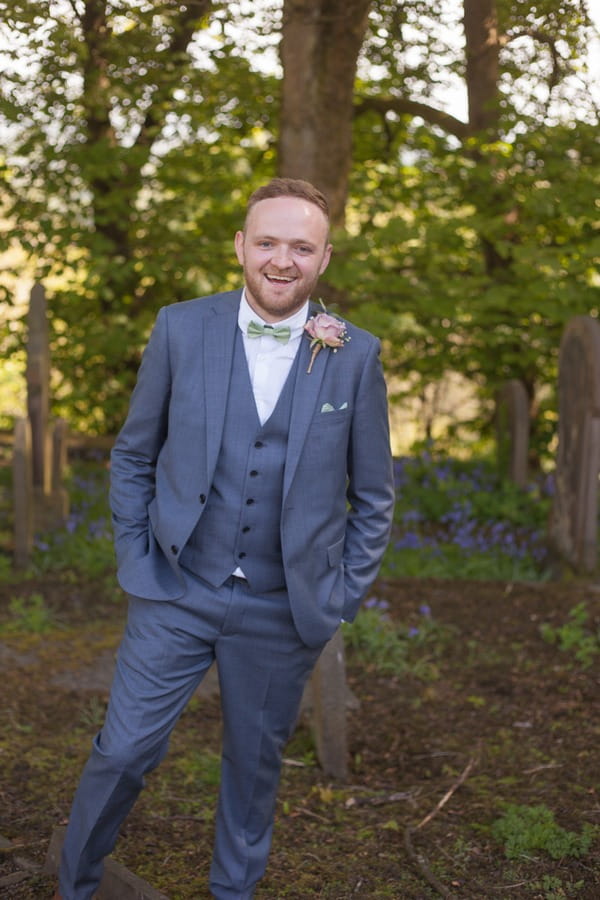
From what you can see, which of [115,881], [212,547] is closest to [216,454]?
[212,547]

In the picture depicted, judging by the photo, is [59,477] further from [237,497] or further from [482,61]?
[237,497]

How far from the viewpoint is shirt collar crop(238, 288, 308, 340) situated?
2740mm

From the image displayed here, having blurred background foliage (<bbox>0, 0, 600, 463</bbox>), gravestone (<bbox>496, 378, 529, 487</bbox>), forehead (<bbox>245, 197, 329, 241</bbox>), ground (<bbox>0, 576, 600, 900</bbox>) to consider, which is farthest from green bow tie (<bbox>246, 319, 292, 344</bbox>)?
gravestone (<bbox>496, 378, 529, 487</bbox>)

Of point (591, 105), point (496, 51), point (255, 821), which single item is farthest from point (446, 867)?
point (591, 105)

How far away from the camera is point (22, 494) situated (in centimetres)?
665

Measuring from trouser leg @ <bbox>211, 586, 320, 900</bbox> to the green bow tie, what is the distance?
24.4 inches

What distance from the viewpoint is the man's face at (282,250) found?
2625 mm

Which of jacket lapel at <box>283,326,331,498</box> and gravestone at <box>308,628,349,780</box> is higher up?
jacket lapel at <box>283,326,331,498</box>

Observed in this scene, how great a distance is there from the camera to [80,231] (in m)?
7.61

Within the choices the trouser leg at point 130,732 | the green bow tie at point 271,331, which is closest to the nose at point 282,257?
the green bow tie at point 271,331

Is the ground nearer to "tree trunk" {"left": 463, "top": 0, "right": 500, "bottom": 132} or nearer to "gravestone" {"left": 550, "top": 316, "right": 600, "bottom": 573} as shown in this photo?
"gravestone" {"left": 550, "top": 316, "right": 600, "bottom": 573}

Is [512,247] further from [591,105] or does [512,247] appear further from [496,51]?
[496,51]

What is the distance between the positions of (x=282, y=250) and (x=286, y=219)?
3.0 inches

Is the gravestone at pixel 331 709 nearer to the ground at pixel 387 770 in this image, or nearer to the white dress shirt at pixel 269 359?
the ground at pixel 387 770
